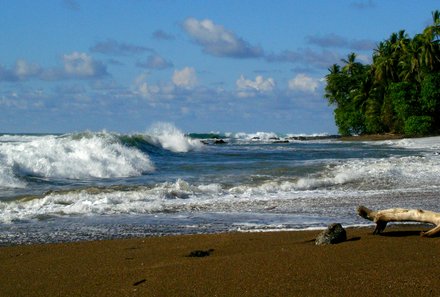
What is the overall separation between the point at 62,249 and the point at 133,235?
1.46 metres

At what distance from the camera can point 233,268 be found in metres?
5.61

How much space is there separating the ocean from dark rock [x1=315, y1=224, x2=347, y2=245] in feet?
7.20

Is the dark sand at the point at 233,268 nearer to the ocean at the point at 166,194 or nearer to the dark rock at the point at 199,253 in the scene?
the dark rock at the point at 199,253

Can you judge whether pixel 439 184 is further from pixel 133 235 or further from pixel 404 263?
pixel 404 263

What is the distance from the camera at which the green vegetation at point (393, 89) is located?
5259 cm

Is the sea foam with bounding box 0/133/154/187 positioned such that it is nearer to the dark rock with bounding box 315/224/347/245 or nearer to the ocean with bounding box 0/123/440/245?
the ocean with bounding box 0/123/440/245

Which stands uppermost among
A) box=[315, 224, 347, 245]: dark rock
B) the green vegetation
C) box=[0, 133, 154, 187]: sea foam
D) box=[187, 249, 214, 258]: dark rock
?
the green vegetation

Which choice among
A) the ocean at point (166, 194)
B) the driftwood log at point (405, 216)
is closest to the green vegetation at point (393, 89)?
the ocean at point (166, 194)

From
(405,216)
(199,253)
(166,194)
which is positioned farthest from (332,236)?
(166,194)

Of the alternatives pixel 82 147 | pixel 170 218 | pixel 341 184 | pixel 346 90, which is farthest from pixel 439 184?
pixel 346 90

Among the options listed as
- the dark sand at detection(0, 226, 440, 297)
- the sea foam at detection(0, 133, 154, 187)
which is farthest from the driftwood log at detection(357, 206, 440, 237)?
the sea foam at detection(0, 133, 154, 187)

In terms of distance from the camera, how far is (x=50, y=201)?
12.4m

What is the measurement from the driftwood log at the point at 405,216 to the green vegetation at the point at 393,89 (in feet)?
156

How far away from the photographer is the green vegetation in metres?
52.6
